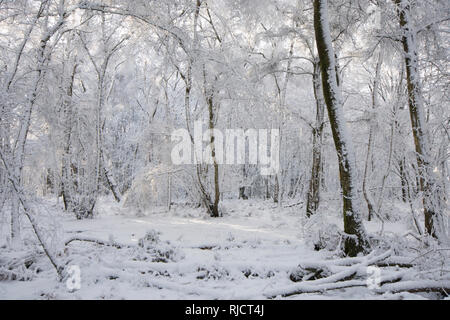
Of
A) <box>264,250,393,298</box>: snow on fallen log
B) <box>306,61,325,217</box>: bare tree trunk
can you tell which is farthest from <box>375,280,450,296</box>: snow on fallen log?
<box>306,61,325,217</box>: bare tree trunk

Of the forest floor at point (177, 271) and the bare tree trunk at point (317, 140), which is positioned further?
the bare tree trunk at point (317, 140)

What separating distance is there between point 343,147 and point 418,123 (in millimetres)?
2190

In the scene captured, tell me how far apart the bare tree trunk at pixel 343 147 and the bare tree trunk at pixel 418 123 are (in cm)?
150

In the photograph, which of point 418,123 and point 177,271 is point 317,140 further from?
point 177,271

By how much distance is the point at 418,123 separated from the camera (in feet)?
18.2

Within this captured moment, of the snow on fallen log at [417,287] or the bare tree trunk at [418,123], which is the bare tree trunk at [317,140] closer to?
the bare tree trunk at [418,123]

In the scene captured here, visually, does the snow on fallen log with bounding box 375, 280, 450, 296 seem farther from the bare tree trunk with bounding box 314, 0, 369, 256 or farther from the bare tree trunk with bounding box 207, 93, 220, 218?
the bare tree trunk with bounding box 207, 93, 220, 218

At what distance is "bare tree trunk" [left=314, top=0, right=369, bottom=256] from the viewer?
4602mm

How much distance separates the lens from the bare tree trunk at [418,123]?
505cm

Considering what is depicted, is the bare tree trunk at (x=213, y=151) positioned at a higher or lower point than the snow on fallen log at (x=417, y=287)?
higher

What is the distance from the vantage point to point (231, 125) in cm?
1392

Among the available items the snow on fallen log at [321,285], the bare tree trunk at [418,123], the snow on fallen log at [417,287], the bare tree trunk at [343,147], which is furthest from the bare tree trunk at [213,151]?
the snow on fallen log at [417,287]

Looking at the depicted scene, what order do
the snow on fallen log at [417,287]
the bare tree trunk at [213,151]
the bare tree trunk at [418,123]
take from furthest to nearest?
the bare tree trunk at [213,151], the bare tree trunk at [418,123], the snow on fallen log at [417,287]
